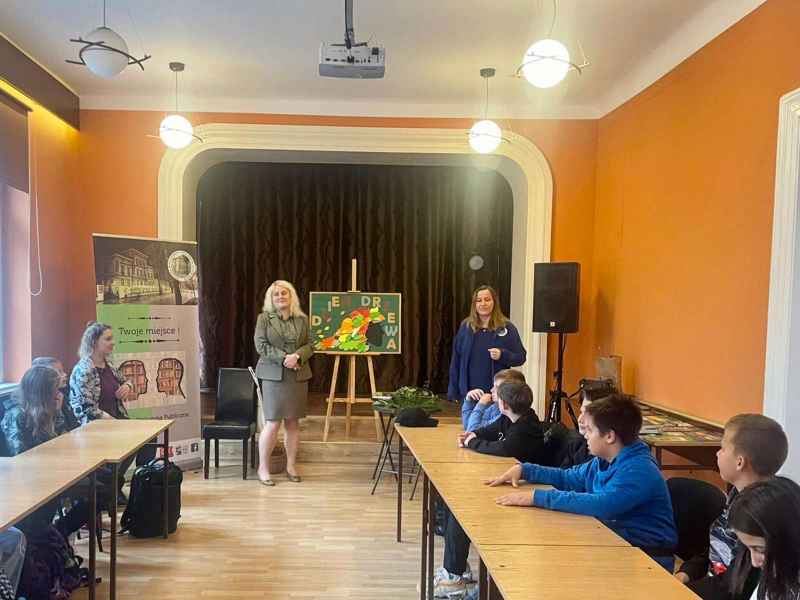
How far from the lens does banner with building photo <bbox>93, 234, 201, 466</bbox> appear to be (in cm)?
465

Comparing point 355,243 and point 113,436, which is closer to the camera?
point 113,436

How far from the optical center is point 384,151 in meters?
5.43

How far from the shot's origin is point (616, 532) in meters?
2.10

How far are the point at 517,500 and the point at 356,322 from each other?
3731 mm

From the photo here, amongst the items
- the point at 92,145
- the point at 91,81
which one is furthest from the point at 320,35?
the point at 92,145

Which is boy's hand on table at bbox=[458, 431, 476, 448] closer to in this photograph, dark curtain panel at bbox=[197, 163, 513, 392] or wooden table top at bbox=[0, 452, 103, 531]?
wooden table top at bbox=[0, 452, 103, 531]

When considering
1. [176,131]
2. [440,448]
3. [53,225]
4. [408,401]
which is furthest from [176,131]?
[440,448]

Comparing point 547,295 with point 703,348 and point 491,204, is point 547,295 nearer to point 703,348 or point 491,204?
point 703,348

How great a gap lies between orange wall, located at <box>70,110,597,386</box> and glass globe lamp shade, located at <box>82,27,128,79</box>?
7.13 ft

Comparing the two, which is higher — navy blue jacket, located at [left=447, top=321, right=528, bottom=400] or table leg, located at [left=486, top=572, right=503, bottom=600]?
navy blue jacket, located at [left=447, top=321, right=528, bottom=400]

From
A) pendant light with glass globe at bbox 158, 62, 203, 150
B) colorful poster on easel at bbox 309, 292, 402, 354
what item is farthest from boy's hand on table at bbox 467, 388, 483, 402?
pendant light with glass globe at bbox 158, 62, 203, 150

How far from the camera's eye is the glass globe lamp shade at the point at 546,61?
2947 millimetres

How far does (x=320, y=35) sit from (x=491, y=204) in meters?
3.81

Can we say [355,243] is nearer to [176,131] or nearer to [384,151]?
[384,151]
